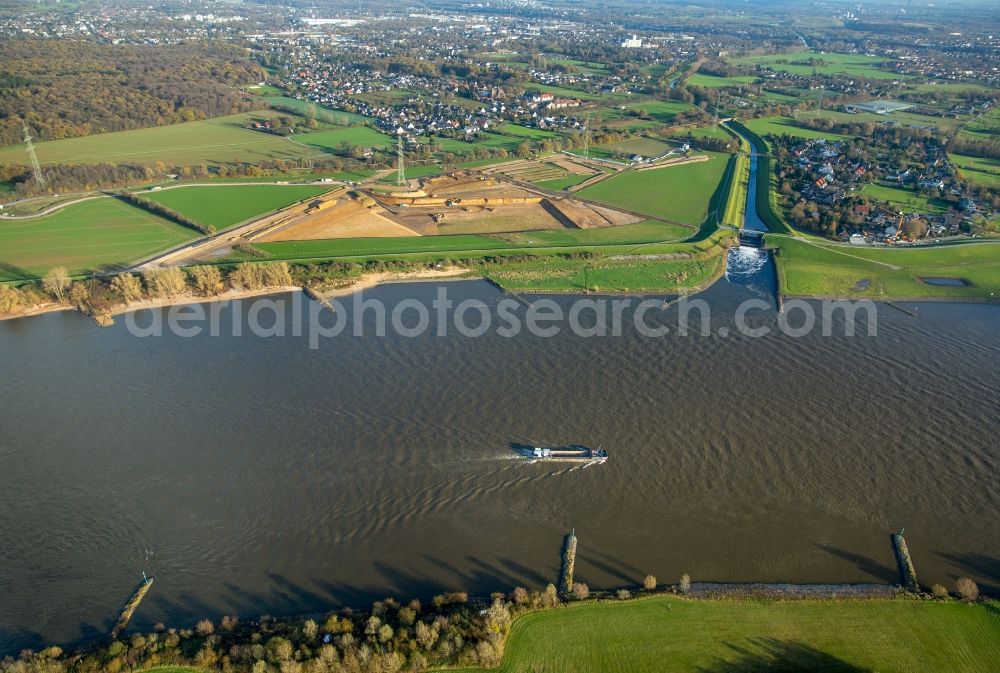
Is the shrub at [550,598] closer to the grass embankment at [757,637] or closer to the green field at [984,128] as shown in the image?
the grass embankment at [757,637]

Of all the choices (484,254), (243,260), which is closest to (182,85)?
(243,260)

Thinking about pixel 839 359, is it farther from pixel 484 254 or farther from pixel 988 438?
pixel 484 254

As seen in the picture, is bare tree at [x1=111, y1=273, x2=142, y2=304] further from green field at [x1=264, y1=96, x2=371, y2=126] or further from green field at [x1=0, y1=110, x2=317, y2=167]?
green field at [x1=264, y1=96, x2=371, y2=126]

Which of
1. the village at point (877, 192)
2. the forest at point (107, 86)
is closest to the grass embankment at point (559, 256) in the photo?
the village at point (877, 192)

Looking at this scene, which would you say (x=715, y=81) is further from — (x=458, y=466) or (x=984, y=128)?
(x=458, y=466)

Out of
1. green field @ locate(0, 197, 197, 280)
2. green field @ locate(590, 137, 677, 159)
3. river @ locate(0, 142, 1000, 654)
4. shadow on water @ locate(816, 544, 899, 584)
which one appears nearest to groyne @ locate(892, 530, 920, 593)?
shadow on water @ locate(816, 544, 899, 584)

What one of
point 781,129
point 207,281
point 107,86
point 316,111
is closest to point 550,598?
point 207,281
